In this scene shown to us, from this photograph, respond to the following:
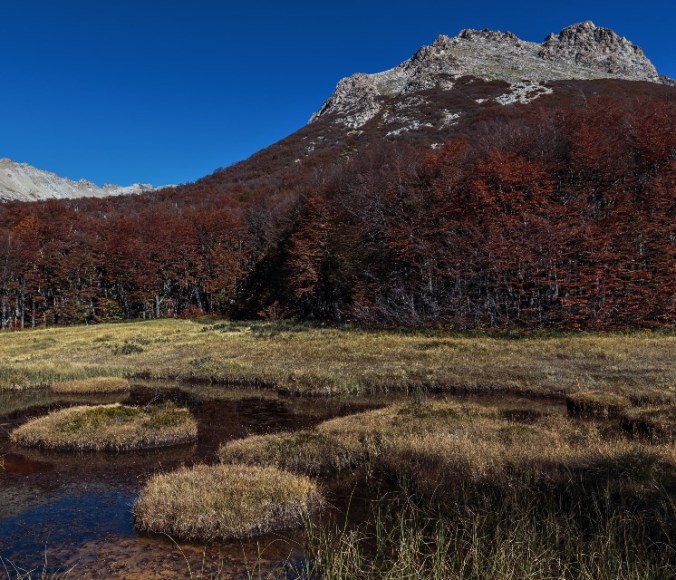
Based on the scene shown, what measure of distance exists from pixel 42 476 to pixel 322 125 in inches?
5482

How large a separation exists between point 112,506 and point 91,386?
17.0 m

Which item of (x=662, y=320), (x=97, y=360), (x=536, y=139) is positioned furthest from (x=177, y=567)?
(x=536, y=139)

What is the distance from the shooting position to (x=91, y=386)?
2572cm

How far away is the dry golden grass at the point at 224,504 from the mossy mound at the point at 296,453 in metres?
1.72

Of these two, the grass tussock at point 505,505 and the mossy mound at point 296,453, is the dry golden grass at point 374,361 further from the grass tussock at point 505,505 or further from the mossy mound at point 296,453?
the mossy mound at point 296,453

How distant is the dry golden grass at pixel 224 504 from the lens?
883 cm

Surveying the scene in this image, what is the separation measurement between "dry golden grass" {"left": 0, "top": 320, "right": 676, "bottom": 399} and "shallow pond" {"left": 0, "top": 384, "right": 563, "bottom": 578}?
12.0 feet

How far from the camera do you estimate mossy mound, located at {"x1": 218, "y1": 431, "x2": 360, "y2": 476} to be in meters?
12.5

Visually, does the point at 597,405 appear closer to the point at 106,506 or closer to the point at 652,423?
the point at 652,423

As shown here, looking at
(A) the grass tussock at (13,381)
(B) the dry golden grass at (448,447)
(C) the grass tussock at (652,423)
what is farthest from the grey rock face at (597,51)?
(A) the grass tussock at (13,381)

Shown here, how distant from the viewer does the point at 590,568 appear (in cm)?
590

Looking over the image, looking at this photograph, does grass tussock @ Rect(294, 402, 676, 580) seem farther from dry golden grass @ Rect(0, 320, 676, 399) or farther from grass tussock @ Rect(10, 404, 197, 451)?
dry golden grass @ Rect(0, 320, 676, 399)

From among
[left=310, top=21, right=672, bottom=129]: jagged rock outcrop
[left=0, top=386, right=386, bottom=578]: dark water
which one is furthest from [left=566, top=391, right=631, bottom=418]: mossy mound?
[left=310, top=21, right=672, bottom=129]: jagged rock outcrop

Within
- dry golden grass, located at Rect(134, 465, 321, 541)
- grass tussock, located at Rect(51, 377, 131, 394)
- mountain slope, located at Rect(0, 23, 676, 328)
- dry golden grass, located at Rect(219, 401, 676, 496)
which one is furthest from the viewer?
mountain slope, located at Rect(0, 23, 676, 328)
